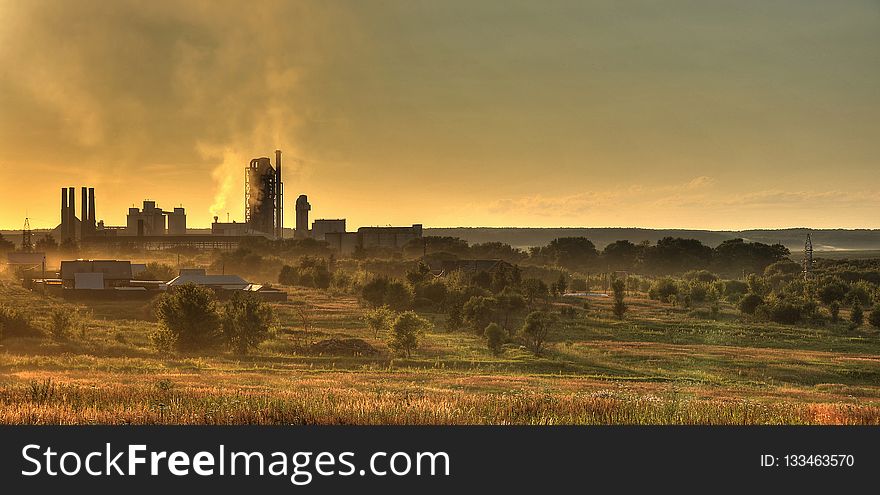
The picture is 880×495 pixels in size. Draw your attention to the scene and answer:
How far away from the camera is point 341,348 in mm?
59062

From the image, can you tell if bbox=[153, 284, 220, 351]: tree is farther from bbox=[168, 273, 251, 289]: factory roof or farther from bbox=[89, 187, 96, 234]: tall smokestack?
bbox=[89, 187, 96, 234]: tall smokestack

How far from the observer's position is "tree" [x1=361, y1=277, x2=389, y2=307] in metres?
100

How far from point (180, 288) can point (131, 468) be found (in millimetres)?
50610

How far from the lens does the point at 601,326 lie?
8238cm

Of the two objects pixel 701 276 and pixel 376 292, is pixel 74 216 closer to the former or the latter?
pixel 376 292

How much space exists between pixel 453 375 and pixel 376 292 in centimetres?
5810

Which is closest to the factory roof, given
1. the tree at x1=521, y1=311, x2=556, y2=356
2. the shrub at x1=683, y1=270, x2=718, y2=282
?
the tree at x1=521, y1=311, x2=556, y2=356

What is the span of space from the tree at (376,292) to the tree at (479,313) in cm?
2274

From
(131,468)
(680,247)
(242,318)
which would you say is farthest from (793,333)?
(680,247)

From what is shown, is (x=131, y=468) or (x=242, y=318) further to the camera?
(x=242, y=318)

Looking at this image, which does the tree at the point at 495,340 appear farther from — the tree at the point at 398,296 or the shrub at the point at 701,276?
the shrub at the point at 701,276

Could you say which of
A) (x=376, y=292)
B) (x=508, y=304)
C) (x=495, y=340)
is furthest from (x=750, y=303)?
(x=495, y=340)

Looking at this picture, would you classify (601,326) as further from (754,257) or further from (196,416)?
(754,257)

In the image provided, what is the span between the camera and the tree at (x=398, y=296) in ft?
316
